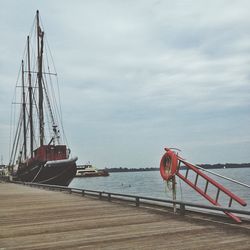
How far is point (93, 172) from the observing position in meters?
161

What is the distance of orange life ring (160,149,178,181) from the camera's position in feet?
39.1

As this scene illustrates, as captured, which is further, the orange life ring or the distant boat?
the distant boat

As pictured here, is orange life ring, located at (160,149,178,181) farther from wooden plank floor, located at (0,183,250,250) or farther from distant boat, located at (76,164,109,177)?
distant boat, located at (76,164,109,177)

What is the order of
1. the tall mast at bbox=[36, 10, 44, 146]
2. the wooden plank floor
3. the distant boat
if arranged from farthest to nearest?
the distant boat
the tall mast at bbox=[36, 10, 44, 146]
the wooden plank floor

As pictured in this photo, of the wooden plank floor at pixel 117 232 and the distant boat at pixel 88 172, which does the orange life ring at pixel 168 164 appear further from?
the distant boat at pixel 88 172

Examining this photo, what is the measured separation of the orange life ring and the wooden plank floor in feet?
3.78

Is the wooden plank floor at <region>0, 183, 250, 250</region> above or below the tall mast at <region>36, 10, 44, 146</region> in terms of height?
below

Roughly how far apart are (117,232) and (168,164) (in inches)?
138

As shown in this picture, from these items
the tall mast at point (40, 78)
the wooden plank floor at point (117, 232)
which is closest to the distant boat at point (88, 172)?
the tall mast at point (40, 78)

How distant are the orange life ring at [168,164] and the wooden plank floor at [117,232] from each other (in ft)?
3.78

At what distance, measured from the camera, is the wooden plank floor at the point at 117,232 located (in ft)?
26.2

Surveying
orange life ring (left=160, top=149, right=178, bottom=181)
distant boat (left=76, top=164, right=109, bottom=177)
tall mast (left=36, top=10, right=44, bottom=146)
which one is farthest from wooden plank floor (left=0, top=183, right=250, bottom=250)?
distant boat (left=76, top=164, right=109, bottom=177)

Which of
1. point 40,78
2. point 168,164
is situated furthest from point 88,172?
point 168,164

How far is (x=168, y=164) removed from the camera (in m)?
12.3
